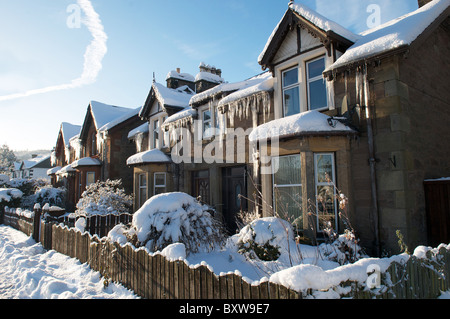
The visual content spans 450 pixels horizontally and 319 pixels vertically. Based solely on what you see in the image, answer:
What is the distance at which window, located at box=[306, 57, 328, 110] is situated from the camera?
8.72m

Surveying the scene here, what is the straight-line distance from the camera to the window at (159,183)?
14659 mm

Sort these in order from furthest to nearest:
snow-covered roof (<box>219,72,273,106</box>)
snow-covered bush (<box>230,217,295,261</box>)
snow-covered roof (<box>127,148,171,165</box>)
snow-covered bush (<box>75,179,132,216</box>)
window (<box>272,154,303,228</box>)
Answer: snow-covered roof (<box>127,148,171,165</box>)
snow-covered bush (<box>75,179,132,216</box>)
snow-covered roof (<box>219,72,273,106</box>)
window (<box>272,154,303,228</box>)
snow-covered bush (<box>230,217,295,261</box>)

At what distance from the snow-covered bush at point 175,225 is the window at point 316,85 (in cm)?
480

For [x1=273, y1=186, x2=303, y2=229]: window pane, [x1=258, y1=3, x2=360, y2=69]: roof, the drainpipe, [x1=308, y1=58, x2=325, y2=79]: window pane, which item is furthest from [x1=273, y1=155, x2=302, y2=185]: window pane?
[x1=258, y1=3, x2=360, y2=69]: roof

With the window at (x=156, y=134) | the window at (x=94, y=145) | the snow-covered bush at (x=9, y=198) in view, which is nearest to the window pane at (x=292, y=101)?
the window at (x=156, y=134)

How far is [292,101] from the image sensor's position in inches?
373

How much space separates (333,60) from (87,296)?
817 cm

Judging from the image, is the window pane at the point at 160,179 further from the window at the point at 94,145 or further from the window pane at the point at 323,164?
the window at the point at 94,145

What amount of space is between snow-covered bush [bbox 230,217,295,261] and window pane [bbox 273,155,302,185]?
241 centimetres

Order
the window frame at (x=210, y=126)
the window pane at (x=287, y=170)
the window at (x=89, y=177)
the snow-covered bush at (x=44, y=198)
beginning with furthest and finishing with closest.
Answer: the window at (x=89, y=177)
the snow-covered bush at (x=44, y=198)
the window frame at (x=210, y=126)
the window pane at (x=287, y=170)

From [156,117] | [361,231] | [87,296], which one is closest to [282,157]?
[361,231]

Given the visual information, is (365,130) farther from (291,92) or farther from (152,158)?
(152,158)

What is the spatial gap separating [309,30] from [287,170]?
4154 mm

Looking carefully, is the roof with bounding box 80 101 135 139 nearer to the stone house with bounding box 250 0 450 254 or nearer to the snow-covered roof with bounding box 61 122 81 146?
the snow-covered roof with bounding box 61 122 81 146
